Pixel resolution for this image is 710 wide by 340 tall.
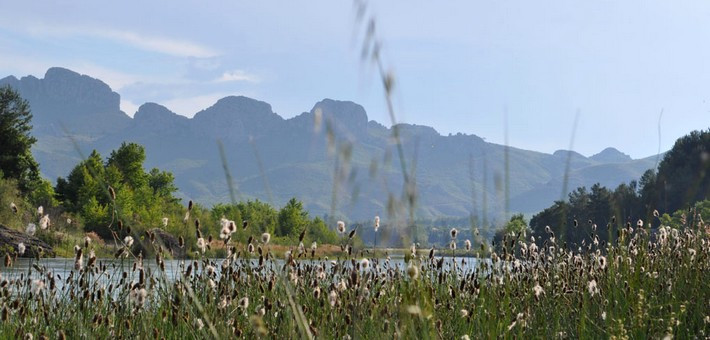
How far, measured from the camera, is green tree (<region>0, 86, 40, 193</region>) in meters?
55.9

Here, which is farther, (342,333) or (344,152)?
(342,333)

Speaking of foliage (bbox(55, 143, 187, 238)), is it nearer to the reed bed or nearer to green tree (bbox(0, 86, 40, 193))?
green tree (bbox(0, 86, 40, 193))

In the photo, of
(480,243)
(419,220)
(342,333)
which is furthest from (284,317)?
(419,220)

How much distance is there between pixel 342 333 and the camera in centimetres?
532

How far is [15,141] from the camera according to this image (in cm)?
5659

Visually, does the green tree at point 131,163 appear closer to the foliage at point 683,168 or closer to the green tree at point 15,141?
the green tree at point 15,141

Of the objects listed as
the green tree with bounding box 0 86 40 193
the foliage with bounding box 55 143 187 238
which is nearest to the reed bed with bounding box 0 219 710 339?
the foliage with bounding box 55 143 187 238

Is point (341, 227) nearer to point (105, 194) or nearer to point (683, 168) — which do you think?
point (105, 194)

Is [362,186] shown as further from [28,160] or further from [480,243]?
[28,160]

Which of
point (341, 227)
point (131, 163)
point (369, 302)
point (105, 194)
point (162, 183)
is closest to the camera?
point (341, 227)

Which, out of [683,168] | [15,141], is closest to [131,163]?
[15,141]

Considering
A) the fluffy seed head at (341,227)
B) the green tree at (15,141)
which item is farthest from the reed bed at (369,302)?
the green tree at (15,141)

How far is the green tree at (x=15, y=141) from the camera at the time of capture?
55.9 metres

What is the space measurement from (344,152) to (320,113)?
0.52ft
